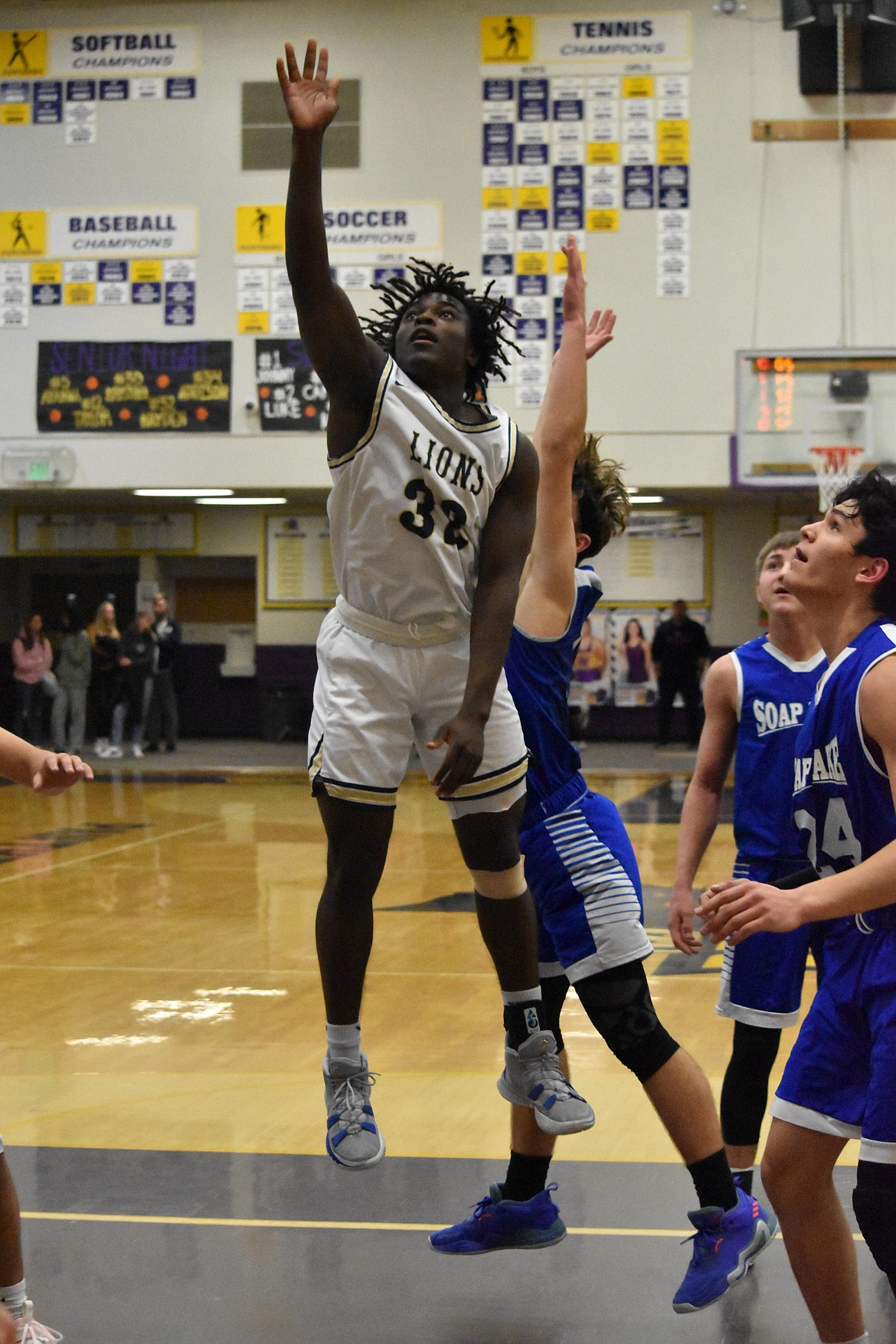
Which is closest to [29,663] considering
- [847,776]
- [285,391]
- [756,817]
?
[285,391]

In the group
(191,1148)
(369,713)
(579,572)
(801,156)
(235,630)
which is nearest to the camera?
(369,713)

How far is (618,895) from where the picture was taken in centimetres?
308

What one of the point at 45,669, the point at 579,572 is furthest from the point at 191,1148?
the point at 45,669

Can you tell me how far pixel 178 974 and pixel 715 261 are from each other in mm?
12359

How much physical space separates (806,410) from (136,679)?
8092 millimetres

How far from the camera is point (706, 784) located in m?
3.67

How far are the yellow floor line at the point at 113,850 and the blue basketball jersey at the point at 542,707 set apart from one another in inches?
234

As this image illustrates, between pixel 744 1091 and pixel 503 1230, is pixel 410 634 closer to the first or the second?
pixel 503 1230

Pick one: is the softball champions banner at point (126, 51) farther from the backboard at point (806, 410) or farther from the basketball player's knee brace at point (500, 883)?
the basketball player's knee brace at point (500, 883)

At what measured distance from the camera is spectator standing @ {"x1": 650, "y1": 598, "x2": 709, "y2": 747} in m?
16.5

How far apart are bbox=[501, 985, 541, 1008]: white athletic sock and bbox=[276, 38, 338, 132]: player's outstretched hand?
1.75m

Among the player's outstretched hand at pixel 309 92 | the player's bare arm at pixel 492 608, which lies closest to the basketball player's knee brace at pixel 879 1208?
the player's bare arm at pixel 492 608

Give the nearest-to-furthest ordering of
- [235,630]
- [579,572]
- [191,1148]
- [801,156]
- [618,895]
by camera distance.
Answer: [618,895] → [579,572] → [191,1148] → [801,156] → [235,630]

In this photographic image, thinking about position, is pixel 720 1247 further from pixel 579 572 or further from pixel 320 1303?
pixel 579 572
